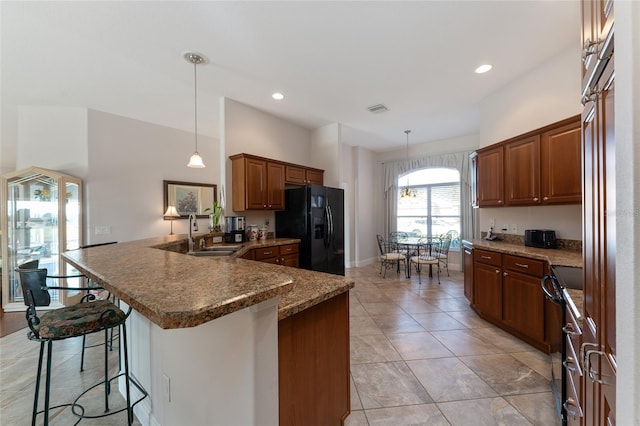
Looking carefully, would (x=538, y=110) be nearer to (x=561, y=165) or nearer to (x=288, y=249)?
(x=561, y=165)

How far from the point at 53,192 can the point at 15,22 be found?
8.09 ft

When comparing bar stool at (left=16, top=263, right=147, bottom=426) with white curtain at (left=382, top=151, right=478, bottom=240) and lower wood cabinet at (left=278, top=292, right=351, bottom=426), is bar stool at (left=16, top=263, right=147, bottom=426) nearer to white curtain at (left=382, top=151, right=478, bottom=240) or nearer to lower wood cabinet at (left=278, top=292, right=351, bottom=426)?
lower wood cabinet at (left=278, top=292, right=351, bottom=426)

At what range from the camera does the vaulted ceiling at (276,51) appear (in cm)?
213

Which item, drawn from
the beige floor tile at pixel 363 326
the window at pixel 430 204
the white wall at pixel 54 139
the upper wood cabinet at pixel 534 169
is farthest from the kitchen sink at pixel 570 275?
the white wall at pixel 54 139

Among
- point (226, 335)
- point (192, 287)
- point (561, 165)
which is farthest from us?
point (561, 165)

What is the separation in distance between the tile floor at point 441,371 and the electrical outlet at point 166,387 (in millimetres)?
1099

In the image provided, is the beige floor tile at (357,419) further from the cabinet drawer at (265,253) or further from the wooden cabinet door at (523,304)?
the cabinet drawer at (265,253)

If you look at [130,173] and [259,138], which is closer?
[259,138]

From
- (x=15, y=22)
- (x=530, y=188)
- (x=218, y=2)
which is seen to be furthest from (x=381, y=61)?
(x=15, y=22)

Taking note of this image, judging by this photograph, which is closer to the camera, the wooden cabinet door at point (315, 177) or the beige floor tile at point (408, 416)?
the beige floor tile at point (408, 416)

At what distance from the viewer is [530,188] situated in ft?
9.39

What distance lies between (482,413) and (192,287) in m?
2.07

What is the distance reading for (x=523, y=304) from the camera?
255cm

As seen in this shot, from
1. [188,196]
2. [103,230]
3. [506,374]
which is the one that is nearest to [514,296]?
[506,374]
